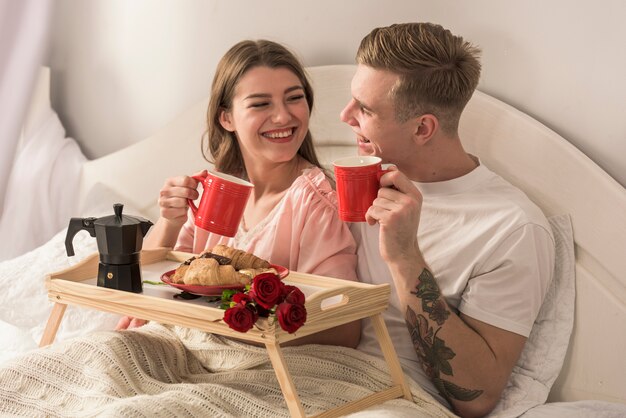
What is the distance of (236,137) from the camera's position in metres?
2.10

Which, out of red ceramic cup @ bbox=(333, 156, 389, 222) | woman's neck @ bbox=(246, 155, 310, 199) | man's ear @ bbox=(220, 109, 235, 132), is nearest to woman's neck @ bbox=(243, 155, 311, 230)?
woman's neck @ bbox=(246, 155, 310, 199)

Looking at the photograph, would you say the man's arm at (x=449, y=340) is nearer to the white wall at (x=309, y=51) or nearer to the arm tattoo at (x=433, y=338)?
the arm tattoo at (x=433, y=338)

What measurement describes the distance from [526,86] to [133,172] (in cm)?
129

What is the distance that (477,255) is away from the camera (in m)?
1.69

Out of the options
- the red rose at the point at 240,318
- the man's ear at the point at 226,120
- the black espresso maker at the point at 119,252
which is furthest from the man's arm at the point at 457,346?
the man's ear at the point at 226,120

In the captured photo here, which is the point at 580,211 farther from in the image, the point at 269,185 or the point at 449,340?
the point at 269,185

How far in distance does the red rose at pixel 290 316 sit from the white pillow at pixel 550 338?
53 cm

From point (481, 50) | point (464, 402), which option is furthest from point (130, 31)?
point (464, 402)

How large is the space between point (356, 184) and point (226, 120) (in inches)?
24.2

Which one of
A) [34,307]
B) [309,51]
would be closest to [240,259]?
[34,307]

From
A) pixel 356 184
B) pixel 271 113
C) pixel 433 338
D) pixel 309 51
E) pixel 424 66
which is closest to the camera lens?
pixel 356 184

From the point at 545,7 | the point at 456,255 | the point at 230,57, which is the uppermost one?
the point at 545,7

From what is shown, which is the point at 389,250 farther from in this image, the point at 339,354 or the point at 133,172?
the point at 133,172

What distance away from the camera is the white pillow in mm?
1683
